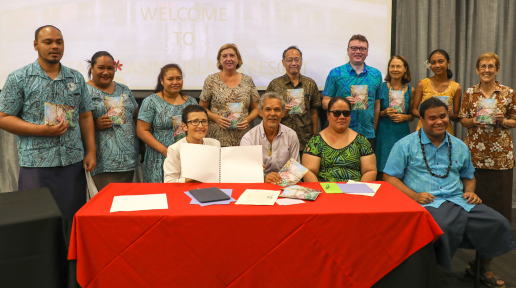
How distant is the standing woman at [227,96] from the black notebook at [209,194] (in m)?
1.31

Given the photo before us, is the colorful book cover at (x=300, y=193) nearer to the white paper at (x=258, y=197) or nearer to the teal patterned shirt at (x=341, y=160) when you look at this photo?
the white paper at (x=258, y=197)

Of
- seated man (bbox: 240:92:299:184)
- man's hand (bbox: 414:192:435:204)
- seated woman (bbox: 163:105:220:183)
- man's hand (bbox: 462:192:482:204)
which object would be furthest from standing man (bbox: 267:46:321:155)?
man's hand (bbox: 462:192:482:204)

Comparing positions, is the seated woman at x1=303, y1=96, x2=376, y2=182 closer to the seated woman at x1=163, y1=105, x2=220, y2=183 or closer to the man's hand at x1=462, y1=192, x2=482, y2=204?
the man's hand at x1=462, y1=192, x2=482, y2=204

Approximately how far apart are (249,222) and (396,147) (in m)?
1.32

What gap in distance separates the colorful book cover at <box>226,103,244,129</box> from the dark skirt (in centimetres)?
225

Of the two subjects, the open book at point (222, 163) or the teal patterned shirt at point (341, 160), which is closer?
the open book at point (222, 163)

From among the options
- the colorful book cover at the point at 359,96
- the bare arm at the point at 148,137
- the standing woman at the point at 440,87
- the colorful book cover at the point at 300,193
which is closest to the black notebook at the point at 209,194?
the colorful book cover at the point at 300,193

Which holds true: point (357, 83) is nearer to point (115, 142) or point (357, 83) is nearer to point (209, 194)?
point (209, 194)

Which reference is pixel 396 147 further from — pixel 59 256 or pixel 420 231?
pixel 59 256

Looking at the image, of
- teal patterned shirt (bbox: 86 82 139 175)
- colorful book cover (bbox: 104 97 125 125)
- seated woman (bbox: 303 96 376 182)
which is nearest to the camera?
seated woman (bbox: 303 96 376 182)

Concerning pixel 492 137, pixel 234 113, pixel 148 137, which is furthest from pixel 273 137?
pixel 492 137

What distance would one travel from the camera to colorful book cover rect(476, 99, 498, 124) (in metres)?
3.16

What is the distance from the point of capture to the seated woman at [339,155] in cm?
271

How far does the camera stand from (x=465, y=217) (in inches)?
91.6
